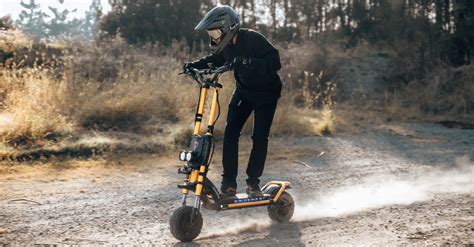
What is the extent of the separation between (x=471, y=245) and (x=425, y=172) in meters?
3.75

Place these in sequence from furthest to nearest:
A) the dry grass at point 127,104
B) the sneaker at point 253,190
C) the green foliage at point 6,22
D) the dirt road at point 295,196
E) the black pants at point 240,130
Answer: the green foliage at point 6,22 < the dry grass at point 127,104 < the sneaker at point 253,190 < the black pants at point 240,130 < the dirt road at point 295,196

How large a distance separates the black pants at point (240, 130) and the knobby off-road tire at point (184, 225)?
0.66 meters

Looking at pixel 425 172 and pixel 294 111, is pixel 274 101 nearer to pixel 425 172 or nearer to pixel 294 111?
pixel 425 172

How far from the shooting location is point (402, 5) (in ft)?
78.8

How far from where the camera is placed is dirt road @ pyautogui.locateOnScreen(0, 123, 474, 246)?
15.3 ft

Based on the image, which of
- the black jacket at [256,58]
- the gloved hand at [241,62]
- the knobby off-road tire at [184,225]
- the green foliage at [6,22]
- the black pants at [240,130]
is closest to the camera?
the knobby off-road tire at [184,225]

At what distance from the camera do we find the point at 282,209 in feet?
17.3

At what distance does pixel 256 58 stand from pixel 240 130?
755 millimetres

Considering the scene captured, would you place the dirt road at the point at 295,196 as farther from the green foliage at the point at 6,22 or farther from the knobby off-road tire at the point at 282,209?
the green foliage at the point at 6,22

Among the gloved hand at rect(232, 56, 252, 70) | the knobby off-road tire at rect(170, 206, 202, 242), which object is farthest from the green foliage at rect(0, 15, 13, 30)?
the knobby off-road tire at rect(170, 206, 202, 242)

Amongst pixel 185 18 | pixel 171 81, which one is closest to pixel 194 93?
pixel 171 81

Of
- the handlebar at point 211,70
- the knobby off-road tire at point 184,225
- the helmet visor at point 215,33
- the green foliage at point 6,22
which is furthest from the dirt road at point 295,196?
the green foliage at point 6,22

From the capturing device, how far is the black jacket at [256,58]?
4.88 metres

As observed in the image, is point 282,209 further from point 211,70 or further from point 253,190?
point 211,70
